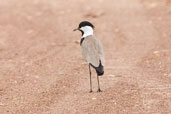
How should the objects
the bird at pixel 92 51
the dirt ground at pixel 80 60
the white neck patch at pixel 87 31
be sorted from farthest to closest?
the white neck patch at pixel 87 31 < the bird at pixel 92 51 < the dirt ground at pixel 80 60

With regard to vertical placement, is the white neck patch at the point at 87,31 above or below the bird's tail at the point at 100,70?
above

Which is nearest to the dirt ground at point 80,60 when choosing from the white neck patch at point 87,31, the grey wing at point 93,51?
the grey wing at point 93,51

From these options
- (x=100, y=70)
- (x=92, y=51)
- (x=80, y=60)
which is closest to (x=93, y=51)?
(x=92, y=51)

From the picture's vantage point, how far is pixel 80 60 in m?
10.8

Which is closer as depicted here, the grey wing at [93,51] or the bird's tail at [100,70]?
the bird's tail at [100,70]

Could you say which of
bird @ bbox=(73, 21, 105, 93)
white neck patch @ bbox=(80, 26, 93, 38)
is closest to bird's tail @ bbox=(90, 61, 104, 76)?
bird @ bbox=(73, 21, 105, 93)

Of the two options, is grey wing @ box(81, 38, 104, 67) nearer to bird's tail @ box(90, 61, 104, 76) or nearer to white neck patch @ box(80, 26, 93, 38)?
bird's tail @ box(90, 61, 104, 76)

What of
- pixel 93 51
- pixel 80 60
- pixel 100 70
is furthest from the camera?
pixel 80 60

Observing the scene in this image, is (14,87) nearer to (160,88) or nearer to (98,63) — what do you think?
(98,63)

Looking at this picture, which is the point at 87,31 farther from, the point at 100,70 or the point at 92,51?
the point at 100,70

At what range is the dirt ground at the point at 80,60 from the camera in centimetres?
721

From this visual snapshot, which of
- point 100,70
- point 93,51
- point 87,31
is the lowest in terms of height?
point 100,70

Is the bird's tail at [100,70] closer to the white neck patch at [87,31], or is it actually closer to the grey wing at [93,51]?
the grey wing at [93,51]

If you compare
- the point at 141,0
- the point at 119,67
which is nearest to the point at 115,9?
the point at 141,0
